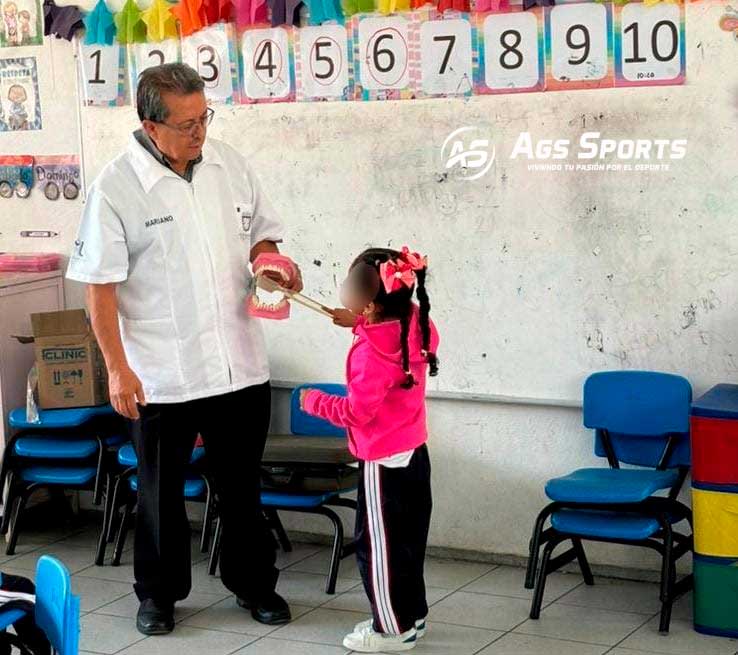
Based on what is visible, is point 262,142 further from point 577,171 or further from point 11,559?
point 11,559

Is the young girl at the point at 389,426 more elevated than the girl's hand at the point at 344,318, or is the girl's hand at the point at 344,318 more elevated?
the girl's hand at the point at 344,318

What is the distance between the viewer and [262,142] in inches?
192

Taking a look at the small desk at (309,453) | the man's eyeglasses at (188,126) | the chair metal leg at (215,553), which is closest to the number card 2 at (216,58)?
the man's eyeglasses at (188,126)

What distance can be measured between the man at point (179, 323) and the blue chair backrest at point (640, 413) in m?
1.06

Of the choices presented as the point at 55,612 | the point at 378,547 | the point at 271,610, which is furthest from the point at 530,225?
the point at 55,612

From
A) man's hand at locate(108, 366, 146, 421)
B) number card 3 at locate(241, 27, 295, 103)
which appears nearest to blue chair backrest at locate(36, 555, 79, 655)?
man's hand at locate(108, 366, 146, 421)

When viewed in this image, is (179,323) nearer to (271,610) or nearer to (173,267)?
(173,267)

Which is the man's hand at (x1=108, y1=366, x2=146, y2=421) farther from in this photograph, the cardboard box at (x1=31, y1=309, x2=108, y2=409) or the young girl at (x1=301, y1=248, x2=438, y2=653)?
the cardboard box at (x1=31, y1=309, x2=108, y2=409)

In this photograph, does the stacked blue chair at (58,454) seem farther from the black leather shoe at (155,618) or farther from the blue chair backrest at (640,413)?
the blue chair backrest at (640,413)

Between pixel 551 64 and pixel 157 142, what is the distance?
131 cm

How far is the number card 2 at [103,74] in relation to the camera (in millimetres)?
5074

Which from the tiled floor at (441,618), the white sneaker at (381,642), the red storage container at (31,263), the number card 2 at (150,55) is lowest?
the tiled floor at (441,618)

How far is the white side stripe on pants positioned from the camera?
12.4 ft

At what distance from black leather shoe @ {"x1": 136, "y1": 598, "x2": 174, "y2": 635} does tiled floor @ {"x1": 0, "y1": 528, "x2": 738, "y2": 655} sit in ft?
0.10
